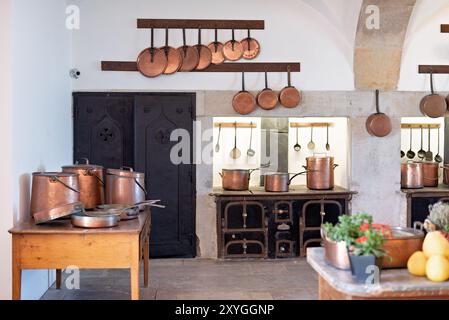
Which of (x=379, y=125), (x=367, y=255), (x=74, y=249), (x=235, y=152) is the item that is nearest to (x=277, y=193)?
(x=235, y=152)

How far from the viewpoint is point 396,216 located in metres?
5.54

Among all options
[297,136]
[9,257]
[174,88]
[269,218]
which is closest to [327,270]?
[9,257]

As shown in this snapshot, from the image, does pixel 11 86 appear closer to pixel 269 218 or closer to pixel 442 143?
pixel 269 218

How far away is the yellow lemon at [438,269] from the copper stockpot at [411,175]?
11.7ft

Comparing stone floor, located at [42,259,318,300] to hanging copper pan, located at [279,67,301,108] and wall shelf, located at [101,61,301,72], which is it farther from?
wall shelf, located at [101,61,301,72]

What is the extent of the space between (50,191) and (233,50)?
2.56 meters

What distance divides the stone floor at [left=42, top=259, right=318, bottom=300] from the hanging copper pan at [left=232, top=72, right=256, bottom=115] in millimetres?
1544

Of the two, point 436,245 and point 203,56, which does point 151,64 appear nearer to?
point 203,56

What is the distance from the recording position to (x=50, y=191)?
361 cm

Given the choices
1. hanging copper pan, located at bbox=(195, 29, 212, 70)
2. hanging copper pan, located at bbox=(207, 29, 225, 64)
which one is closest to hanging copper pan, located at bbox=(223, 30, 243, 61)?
hanging copper pan, located at bbox=(207, 29, 225, 64)

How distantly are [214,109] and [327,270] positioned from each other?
3.27m

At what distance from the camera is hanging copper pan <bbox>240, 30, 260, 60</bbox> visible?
17.6ft

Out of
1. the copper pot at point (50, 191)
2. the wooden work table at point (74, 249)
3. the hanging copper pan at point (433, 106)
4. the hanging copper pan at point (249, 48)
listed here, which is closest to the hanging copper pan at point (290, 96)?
the hanging copper pan at point (249, 48)

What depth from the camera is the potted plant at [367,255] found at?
213 cm
